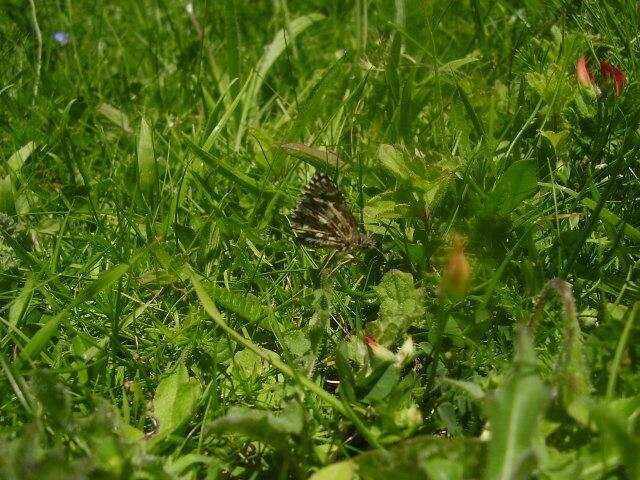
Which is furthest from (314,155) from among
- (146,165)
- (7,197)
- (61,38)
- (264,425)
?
(61,38)

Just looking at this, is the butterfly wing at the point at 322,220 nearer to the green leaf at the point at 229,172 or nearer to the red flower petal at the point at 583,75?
the green leaf at the point at 229,172

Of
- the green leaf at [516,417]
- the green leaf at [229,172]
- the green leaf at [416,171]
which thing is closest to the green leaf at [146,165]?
the green leaf at [229,172]

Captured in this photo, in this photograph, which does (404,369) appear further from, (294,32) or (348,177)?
(294,32)

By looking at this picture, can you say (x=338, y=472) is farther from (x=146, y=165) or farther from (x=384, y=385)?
(x=146, y=165)

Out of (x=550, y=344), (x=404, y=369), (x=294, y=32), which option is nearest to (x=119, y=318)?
(x=404, y=369)

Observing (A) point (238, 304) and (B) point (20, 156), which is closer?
(A) point (238, 304)

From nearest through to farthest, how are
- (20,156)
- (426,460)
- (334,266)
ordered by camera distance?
1. (426,460)
2. (334,266)
3. (20,156)

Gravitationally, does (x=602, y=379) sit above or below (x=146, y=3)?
below
